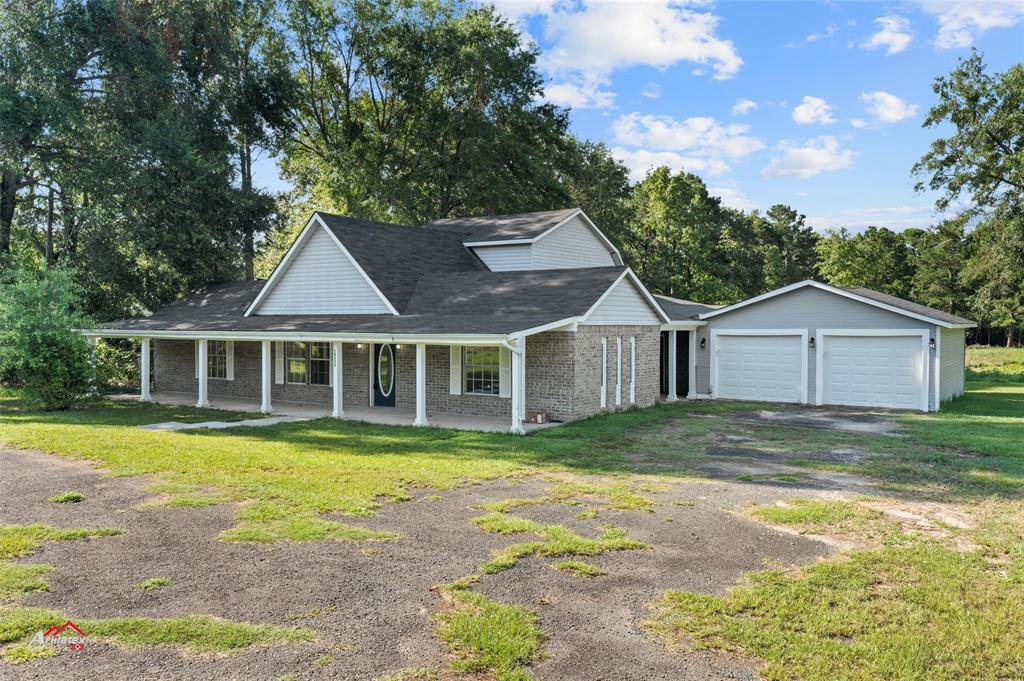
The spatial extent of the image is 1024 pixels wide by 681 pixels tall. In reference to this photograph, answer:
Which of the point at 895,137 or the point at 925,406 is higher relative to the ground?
the point at 895,137

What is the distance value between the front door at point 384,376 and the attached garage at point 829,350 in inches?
374

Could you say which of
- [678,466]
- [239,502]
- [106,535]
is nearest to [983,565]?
[678,466]

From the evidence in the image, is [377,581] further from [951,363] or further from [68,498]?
[951,363]

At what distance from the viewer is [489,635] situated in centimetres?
482

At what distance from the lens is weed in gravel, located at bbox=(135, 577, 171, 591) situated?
5.70 m

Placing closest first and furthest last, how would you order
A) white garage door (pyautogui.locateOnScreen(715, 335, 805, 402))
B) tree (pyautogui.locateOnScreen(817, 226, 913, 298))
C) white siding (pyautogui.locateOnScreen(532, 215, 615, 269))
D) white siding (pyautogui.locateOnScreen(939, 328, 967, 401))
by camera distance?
white siding (pyautogui.locateOnScreen(939, 328, 967, 401))
white garage door (pyautogui.locateOnScreen(715, 335, 805, 402))
white siding (pyautogui.locateOnScreen(532, 215, 615, 269))
tree (pyautogui.locateOnScreen(817, 226, 913, 298))

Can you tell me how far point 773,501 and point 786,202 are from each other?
56641 millimetres

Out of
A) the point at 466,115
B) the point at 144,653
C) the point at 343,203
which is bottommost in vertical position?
the point at 144,653

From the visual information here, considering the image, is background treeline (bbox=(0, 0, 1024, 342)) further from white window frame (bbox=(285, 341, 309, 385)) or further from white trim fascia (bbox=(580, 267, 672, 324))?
white trim fascia (bbox=(580, 267, 672, 324))

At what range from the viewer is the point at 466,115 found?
34.3 meters

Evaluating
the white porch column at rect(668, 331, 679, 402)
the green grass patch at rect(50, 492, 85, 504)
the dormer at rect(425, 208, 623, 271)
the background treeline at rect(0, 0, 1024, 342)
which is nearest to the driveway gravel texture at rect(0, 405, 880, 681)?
the green grass patch at rect(50, 492, 85, 504)

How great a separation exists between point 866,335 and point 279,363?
53.9 feet

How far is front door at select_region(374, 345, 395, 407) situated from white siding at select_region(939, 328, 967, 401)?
14.6m

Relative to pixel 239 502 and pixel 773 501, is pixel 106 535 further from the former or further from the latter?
pixel 773 501
